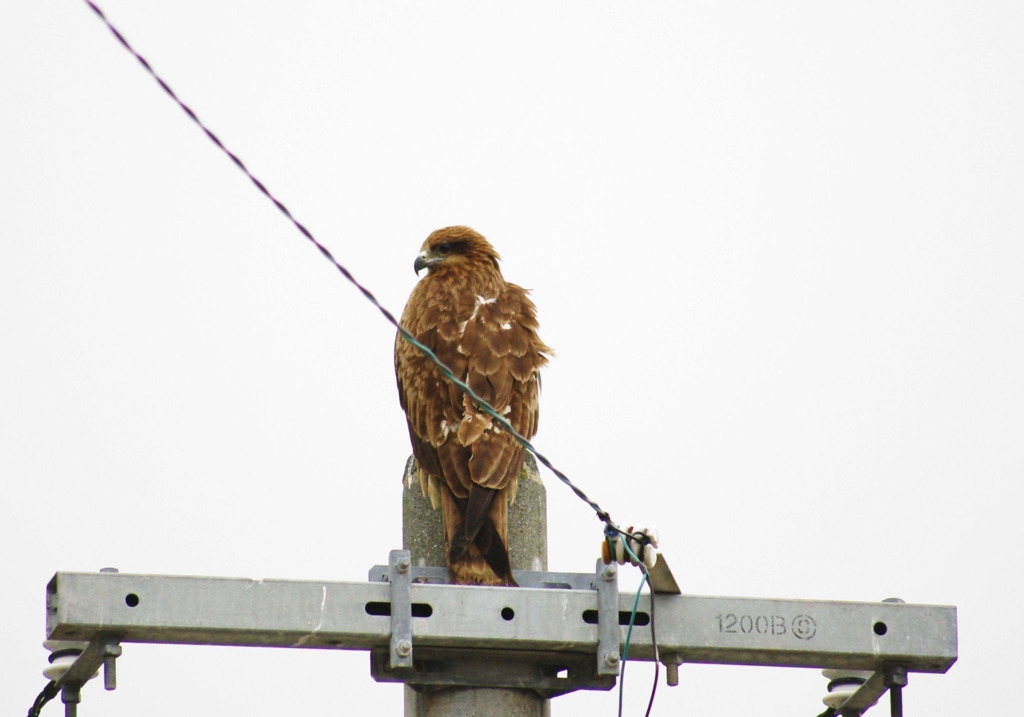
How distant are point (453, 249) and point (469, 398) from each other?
2679 mm

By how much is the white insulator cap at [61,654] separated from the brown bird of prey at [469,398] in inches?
53.7

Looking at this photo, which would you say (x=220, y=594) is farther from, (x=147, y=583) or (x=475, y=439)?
(x=475, y=439)

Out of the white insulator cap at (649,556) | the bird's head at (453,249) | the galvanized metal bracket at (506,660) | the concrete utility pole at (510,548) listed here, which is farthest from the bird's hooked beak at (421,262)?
the white insulator cap at (649,556)

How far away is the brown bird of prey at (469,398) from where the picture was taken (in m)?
6.07

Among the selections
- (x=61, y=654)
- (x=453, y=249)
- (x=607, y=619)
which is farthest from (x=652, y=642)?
(x=453, y=249)

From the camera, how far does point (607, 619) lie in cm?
500

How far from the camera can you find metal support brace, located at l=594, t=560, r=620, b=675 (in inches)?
196

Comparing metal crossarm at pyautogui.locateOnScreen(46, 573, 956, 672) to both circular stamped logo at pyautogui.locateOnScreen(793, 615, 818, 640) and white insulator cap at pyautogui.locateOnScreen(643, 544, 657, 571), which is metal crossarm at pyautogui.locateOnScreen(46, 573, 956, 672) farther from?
white insulator cap at pyautogui.locateOnScreen(643, 544, 657, 571)

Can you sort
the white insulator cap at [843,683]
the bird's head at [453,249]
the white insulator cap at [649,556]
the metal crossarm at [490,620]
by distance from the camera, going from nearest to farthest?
the metal crossarm at [490,620], the white insulator cap at [649,556], the white insulator cap at [843,683], the bird's head at [453,249]

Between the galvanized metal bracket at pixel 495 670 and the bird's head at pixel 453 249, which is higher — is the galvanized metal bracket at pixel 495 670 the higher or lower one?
the lower one

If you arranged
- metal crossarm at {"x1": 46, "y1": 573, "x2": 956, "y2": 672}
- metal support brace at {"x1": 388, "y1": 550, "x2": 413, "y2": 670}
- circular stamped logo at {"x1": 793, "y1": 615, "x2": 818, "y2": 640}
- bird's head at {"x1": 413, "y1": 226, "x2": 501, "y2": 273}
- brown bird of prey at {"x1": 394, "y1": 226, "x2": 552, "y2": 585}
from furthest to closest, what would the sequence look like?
1. bird's head at {"x1": 413, "y1": 226, "x2": 501, "y2": 273}
2. brown bird of prey at {"x1": 394, "y1": 226, "x2": 552, "y2": 585}
3. circular stamped logo at {"x1": 793, "y1": 615, "x2": 818, "y2": 640}
4. metal support brace at {"x1": 388, "y1": 550, "x2": 413, "y2": 670}
5. metal crossarm at {"x1": 46, "y1": 573, "x2": 956, "y2": 672}

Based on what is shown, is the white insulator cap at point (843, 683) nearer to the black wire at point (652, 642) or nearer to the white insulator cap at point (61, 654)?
the black wire at point (652, 642)

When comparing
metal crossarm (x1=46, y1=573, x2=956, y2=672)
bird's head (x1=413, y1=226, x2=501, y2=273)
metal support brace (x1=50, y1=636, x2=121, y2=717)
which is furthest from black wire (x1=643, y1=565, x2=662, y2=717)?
bird's head (x1=413, y1=226, x2=501, y2=273)

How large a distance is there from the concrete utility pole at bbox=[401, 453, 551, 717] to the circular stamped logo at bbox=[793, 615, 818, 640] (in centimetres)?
80
